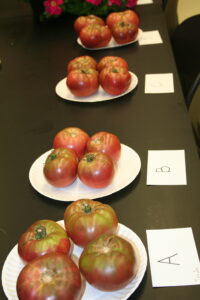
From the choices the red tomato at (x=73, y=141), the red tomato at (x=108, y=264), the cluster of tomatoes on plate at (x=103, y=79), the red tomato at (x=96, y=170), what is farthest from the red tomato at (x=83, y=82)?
the red tomato at (x=108, y=264)

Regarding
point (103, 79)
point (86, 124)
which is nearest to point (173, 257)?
point (86, 124)

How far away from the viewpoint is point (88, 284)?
2.15 ft

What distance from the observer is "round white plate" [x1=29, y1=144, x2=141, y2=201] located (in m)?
0.85

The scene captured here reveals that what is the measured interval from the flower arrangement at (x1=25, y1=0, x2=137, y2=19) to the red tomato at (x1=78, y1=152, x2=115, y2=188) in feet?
3.80

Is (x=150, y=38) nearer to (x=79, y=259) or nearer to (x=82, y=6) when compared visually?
(x=82, y=6)

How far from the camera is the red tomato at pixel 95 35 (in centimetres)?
149

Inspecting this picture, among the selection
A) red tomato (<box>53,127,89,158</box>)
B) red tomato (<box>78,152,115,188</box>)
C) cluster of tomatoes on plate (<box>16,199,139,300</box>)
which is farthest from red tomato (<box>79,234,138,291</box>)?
red tomato (<box>53,127,89,158</box>)

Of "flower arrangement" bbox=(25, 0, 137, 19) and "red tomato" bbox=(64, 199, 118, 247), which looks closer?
"red tomato" bbox=(64, 199, 118, 247)

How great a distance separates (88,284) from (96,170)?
0.83 ft

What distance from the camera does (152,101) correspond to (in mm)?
1182

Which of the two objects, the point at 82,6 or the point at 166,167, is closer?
the point at 166,167

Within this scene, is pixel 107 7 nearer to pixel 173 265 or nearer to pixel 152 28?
pixel 152 28

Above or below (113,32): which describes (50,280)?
above

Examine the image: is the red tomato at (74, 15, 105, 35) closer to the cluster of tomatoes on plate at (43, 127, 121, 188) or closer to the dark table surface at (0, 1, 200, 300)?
the dark table surface at (0, 1, 200, 300)
